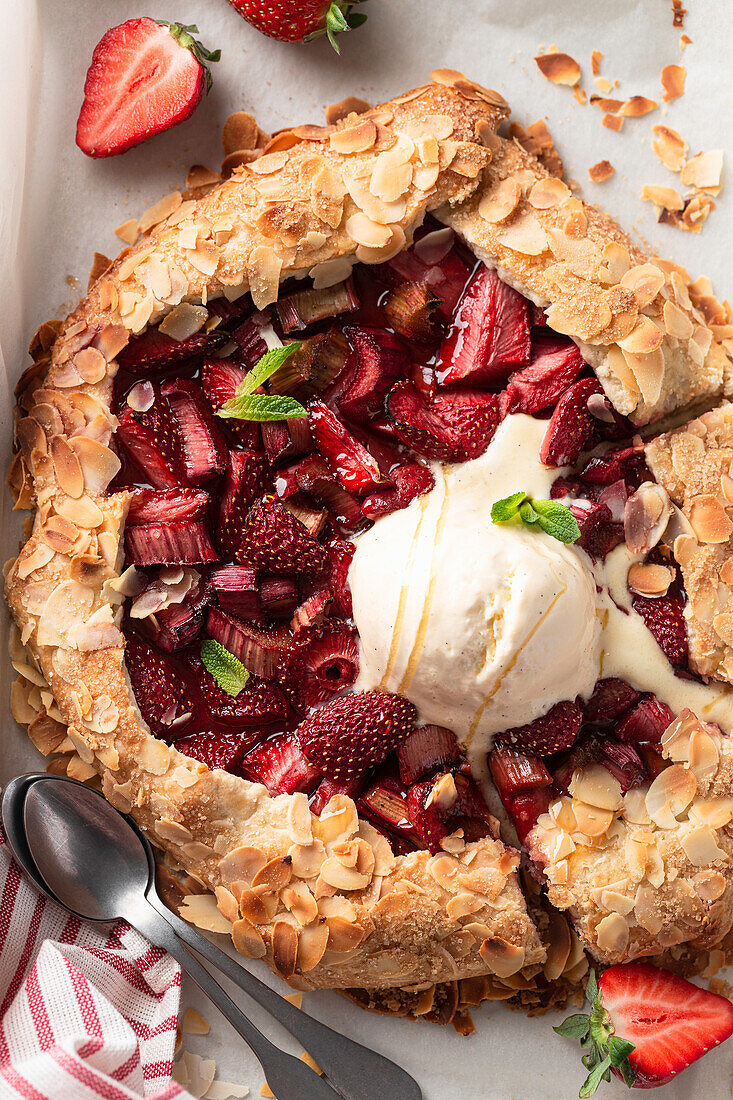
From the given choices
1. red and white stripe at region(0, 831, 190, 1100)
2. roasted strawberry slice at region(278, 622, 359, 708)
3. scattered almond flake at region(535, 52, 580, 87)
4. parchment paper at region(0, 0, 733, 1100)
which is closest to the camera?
red and white stripe at region(0, 831, 190, 1100)

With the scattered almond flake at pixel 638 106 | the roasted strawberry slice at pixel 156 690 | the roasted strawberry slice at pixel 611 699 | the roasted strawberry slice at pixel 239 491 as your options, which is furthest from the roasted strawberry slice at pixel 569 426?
the roasted strawberry slice at pixel 156 690

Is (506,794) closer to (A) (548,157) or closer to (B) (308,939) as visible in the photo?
(B) (308,939)

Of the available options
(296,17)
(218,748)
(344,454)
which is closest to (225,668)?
(218,748)

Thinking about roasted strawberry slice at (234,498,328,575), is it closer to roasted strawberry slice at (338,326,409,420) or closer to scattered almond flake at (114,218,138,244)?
roasted strawberry slice at (338,326,409,420)

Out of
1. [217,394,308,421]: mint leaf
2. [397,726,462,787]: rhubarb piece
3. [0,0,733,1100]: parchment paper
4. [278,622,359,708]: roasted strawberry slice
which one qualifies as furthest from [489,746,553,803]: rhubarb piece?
[217,394,308,421]: mint leaf

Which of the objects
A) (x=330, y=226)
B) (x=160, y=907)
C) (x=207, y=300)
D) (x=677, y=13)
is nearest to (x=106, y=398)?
(x=207, y=300)

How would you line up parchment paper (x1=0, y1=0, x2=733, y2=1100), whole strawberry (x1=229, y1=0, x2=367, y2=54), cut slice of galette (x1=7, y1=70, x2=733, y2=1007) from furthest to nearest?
parchment paper (x1=0, y1=0, x2=733, y2=1100) < whole strawberry (x1=229, y1=0, x2=367, y2=54) < cut slice of galette (x1=7, y1=70, x2=733, y2=1007)

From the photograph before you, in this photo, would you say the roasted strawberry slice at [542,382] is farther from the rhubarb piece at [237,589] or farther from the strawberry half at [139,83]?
the strawberry half at [139,83]

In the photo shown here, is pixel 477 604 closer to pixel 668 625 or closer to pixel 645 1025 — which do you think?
pixel 668 625
